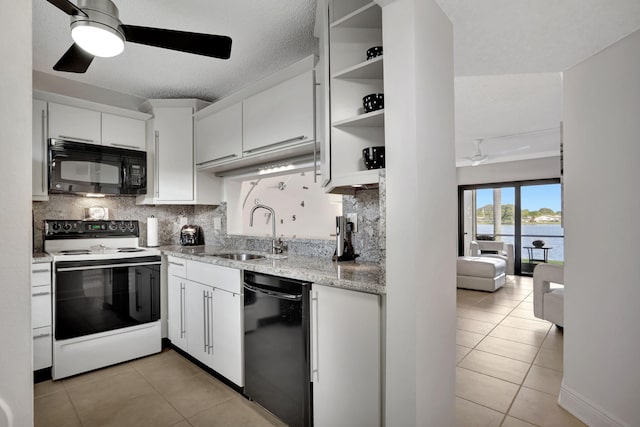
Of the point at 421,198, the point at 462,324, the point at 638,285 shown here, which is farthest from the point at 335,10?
the point at 462,324

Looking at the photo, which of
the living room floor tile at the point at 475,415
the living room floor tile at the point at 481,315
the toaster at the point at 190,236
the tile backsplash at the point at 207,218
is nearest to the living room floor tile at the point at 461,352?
the living room floor tile at the point at 475,415

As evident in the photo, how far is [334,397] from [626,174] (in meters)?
1.97

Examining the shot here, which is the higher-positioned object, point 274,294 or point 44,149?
point 44,149

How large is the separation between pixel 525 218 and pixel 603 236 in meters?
5.53

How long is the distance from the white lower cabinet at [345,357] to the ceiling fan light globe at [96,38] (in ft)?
5.32

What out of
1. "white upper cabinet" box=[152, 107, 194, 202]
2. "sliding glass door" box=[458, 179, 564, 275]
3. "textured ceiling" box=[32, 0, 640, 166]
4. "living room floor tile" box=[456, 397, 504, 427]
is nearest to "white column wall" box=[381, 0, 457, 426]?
"textured ceiling" box=[32, 0, 640, 166]

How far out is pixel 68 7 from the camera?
4.74ft

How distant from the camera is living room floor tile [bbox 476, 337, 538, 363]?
9.43 feet

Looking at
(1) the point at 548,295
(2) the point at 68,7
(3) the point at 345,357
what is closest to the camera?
(2) the point at 68,7

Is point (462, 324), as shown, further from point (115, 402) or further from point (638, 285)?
point (115, 402)

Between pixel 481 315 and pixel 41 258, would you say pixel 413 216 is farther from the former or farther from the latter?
pixel 481 315

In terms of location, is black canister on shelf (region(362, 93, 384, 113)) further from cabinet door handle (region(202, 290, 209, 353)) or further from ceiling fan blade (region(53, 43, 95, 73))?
cabinet door handle (region(202, 290, 209, 353))

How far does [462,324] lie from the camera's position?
3689mm

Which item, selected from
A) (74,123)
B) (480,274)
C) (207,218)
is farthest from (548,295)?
(74,123)
